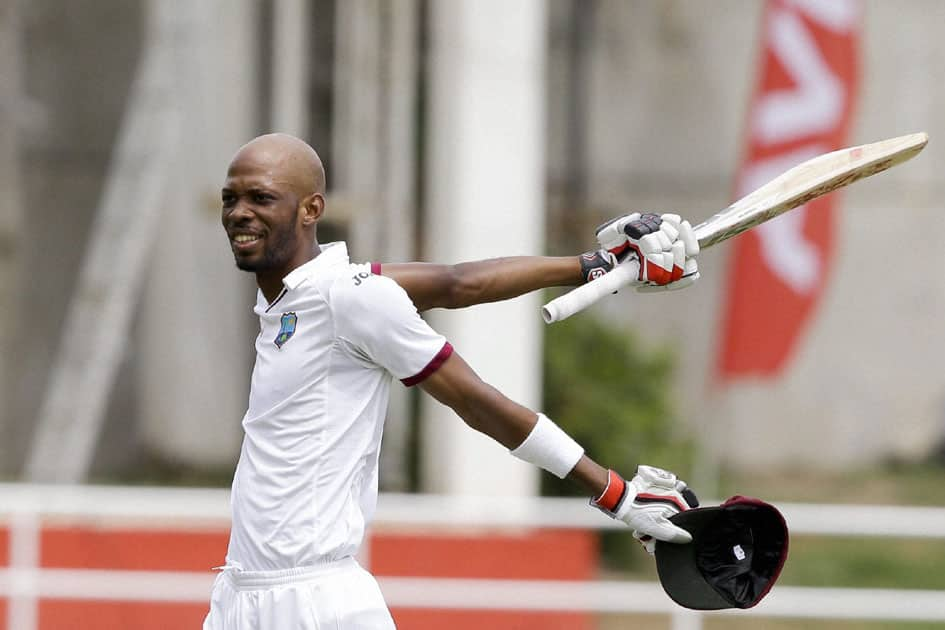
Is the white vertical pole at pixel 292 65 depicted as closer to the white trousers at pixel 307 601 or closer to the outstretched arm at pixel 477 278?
the outstretched arm at pixel 477 278

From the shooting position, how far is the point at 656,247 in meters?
3.85

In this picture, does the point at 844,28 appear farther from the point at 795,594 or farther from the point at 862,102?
the point at 862,102

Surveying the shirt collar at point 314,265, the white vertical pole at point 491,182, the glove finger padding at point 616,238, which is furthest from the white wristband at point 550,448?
the white vertical pole at point 491,182

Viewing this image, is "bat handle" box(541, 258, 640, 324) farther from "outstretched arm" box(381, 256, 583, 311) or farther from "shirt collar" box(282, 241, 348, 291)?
"shirt collar" box(282, 241, 348, 291)

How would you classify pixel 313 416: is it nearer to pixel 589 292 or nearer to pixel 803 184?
pixel 589 292

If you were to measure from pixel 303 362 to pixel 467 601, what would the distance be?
4749 millimetres

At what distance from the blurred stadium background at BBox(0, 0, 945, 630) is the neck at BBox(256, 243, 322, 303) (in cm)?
392

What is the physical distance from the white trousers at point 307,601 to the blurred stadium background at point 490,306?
383 cm

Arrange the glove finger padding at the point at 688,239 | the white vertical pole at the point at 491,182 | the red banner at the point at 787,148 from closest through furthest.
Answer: the glove finger padding at the point at 688,239
the red banner at the point at 787,148
the white vertical pole at the point at 491,182

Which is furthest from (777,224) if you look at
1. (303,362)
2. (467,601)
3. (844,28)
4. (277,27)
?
(303,362)

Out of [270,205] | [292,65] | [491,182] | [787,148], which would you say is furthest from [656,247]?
[292,65]

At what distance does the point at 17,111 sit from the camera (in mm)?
12273

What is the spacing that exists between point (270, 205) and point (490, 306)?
6196 millimetres

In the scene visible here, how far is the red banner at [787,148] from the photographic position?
29.9 feet
